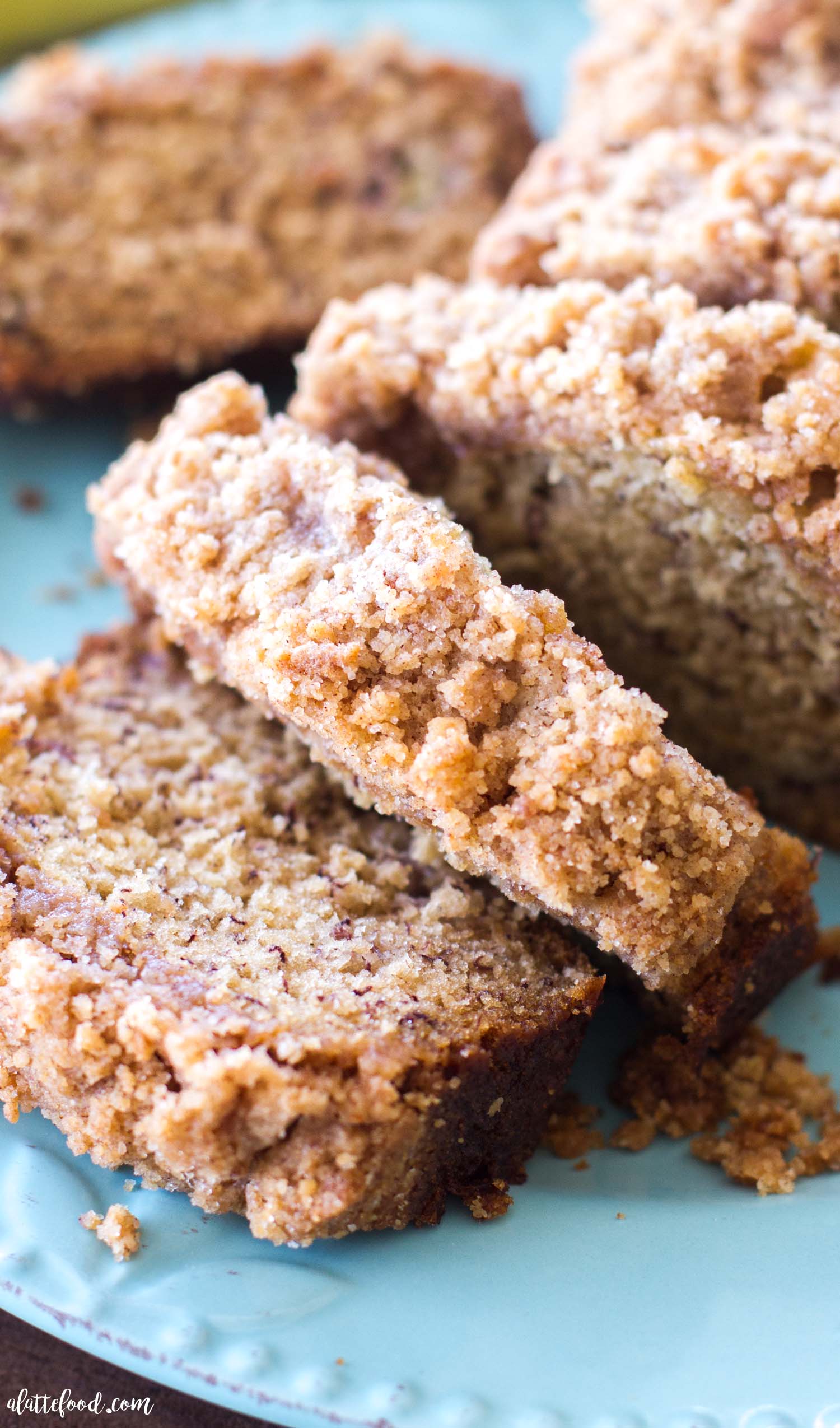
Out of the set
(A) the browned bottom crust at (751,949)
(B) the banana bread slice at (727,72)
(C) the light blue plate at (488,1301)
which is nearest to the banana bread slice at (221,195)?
(B) the banana bread slice at (727,72)

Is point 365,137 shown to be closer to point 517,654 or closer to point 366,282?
point 366,282

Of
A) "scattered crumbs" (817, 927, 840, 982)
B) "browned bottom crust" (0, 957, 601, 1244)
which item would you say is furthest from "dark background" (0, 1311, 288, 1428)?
"scattered crumbs" (817, 927, 840, 982)

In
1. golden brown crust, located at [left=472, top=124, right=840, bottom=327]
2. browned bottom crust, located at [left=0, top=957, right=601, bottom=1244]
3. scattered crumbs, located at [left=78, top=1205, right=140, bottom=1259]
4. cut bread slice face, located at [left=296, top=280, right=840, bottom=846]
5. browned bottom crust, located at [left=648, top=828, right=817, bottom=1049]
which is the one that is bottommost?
scattered crumbs, located at [left=78, top=1205, right=140, bottom=1259]

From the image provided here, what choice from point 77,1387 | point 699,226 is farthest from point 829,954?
point 77,1387

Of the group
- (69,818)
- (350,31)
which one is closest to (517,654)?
(69,818)

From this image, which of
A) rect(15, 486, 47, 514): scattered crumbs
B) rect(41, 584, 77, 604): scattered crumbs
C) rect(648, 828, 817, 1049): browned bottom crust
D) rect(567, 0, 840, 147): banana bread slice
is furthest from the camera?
rect(15, 486, 47, 514): scattered crumbs

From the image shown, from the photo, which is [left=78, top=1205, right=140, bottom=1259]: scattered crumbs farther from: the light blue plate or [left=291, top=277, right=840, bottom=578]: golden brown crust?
[left=291, top=277, right=840, bottom=578]: golden brown crust
